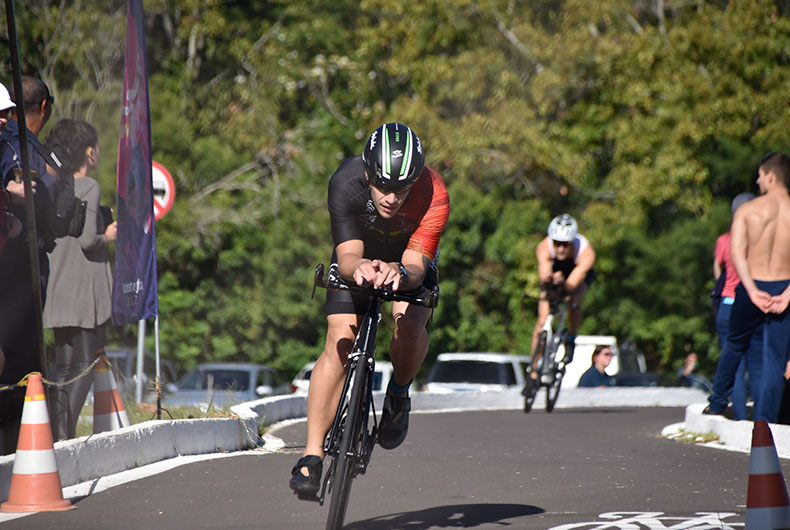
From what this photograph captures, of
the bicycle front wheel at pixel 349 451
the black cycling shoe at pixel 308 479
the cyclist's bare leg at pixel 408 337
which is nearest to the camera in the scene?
the bicycle front wheel at pixel 349 451

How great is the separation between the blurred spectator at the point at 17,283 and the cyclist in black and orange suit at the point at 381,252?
2129 millimetres

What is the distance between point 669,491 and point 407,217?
238 centimetres

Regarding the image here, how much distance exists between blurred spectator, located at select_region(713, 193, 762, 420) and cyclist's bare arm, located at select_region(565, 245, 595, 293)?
193 cm

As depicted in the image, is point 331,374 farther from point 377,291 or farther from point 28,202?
point 28,202

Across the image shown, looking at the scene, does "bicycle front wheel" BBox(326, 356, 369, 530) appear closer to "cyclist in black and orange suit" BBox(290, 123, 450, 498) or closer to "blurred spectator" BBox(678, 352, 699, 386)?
"cyclist in black and orange suit" BBox(290, 123, 450, 498)

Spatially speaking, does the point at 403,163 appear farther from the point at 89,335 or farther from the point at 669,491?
the point at 89,335

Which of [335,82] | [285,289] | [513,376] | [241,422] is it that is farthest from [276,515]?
[335,82]

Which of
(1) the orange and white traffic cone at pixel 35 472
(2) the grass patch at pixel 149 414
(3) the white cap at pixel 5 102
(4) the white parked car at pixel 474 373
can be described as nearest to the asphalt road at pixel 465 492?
(1) the orange and white traffic cone at pixel 35 472

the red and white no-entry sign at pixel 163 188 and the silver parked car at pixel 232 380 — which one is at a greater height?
the red and white no-entry sign at pixel 163 188

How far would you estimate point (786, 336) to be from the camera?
30.1 feet

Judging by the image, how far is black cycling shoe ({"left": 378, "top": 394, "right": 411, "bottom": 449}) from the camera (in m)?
6.24

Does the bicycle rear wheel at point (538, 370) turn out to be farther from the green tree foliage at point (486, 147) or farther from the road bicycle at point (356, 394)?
the green tree foliage at point (486, 147)

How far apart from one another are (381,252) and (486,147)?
23.6m

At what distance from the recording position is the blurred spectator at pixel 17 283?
7.10m
